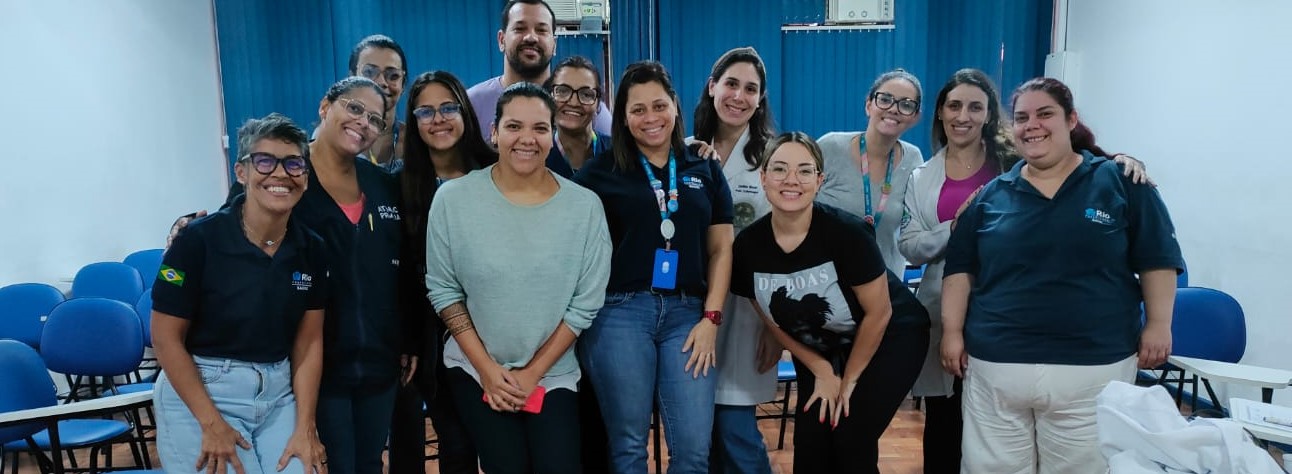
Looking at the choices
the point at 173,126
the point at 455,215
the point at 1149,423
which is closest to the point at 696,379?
the point at 455,215

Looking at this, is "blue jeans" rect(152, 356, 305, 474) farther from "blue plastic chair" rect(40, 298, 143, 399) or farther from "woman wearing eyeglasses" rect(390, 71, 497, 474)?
"blue plastic chair" rect(40, 298, 143, 399)

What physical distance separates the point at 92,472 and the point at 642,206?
2.40m

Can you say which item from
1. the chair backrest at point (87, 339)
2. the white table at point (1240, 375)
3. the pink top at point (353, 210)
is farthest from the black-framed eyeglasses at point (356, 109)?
the white table at point (1240, 375)

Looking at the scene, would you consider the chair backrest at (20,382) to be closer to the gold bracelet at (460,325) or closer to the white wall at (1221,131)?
the gold bracelet at (460,325)

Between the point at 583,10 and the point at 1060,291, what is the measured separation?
4930 millimetres

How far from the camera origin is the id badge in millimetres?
2014

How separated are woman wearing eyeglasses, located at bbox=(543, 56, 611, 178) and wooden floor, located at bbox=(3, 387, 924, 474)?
175cm

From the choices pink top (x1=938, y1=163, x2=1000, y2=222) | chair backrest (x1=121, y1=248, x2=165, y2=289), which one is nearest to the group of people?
pink top (x1=938, y1=163, x2=1000, y2=222)

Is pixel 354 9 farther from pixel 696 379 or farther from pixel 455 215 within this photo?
pixel 696 379

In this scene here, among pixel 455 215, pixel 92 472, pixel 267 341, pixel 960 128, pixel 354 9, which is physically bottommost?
pixel 92 472

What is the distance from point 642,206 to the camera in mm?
2035

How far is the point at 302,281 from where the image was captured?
6.04 ft

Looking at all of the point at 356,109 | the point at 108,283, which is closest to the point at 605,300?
the point at 356,109

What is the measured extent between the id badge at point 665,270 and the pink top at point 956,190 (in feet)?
3.53
